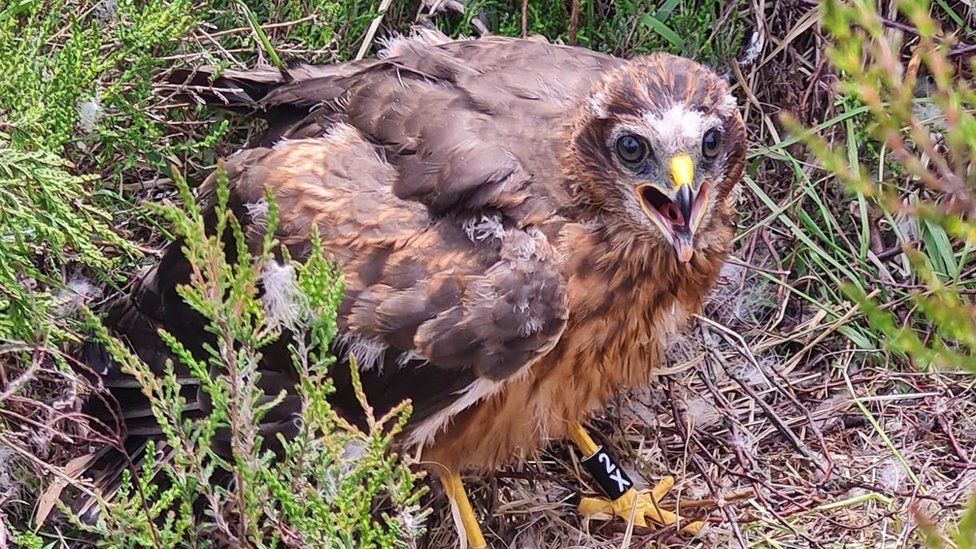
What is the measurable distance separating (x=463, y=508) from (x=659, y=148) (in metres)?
1.15

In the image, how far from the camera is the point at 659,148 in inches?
98.1

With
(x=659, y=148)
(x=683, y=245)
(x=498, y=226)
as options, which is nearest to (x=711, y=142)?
(x=659, y=148)

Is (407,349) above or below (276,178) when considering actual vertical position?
below

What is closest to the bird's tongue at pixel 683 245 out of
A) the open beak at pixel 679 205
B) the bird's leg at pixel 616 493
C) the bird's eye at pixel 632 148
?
the open beak at pixel 679 205

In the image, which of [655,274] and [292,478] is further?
[655,274]

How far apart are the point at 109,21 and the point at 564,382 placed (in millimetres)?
1740

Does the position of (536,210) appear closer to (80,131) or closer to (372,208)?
(372,208)

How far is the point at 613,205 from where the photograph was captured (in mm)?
2646

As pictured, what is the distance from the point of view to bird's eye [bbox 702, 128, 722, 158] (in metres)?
2.55

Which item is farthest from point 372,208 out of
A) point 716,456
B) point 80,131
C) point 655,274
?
point 716,456

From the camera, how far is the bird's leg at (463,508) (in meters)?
3.01

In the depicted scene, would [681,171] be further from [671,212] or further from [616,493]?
[616,493]

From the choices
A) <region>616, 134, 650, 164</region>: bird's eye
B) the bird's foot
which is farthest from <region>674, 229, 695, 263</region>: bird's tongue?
the bird's foot

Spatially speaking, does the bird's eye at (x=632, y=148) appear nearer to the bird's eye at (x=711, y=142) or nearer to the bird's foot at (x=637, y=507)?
the bird's eye at (x=711, y=142)
